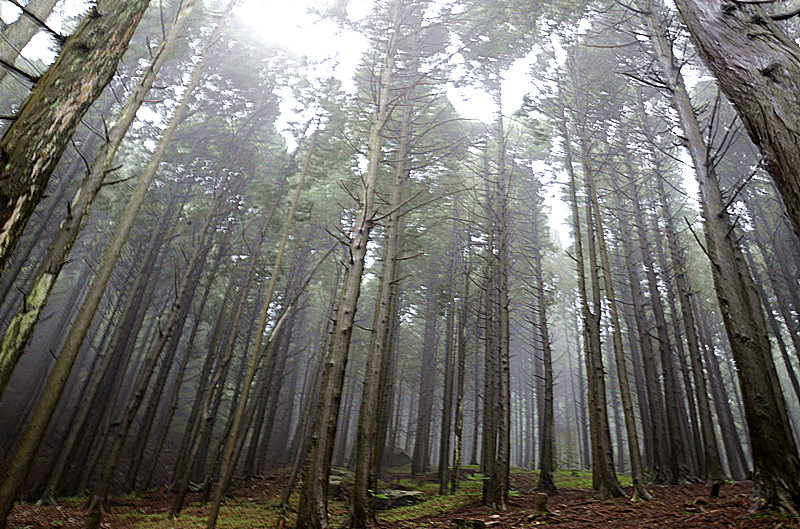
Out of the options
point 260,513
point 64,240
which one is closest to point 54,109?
point 64,240

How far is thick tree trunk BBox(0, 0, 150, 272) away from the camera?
2.34 metres

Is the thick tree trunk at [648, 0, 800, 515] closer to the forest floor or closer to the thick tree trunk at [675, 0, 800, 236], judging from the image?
the thick tree trunk at [675, 0, 800, 236]

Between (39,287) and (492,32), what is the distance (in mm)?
10075

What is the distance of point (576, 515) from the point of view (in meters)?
6.51

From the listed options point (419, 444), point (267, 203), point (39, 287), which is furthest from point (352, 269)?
point (419, 444)

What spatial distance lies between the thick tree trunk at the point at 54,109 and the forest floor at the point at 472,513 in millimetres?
6150

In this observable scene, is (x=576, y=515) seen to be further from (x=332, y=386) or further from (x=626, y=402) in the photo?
(x=332, y=386)

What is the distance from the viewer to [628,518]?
5836 mm

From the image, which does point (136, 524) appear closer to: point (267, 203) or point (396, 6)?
point (267, 203)

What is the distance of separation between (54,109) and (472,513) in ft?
29.9

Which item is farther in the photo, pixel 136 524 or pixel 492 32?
pixel 492 32

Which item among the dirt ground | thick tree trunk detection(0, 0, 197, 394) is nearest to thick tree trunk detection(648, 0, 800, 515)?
the dirt ground

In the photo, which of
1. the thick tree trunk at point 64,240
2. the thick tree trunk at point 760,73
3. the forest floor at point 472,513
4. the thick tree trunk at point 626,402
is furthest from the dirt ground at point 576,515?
the thick tree trunk at point 64,240

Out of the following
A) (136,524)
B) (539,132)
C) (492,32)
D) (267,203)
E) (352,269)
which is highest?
(492,32)
